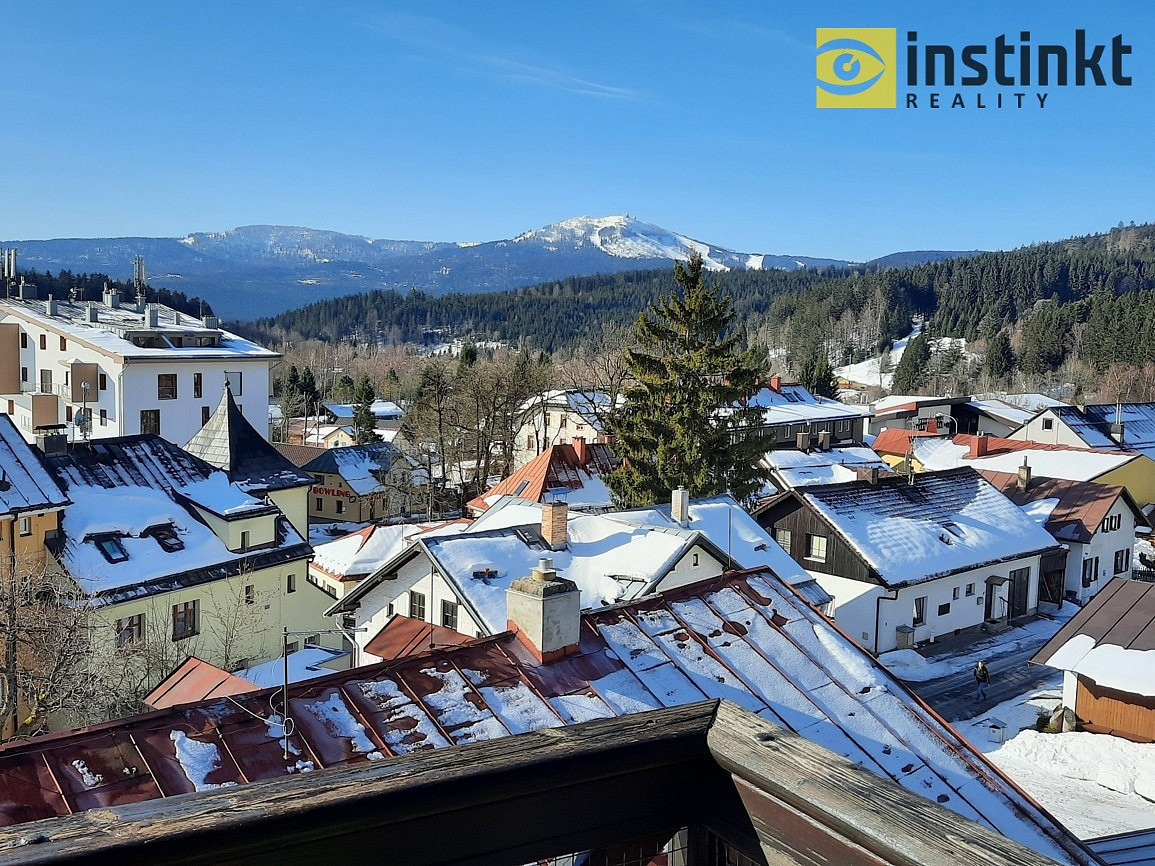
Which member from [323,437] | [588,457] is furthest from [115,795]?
[323,437]

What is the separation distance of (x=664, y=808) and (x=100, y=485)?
25.7m

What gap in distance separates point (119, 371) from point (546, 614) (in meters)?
41.8

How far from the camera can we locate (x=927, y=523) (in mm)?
29891

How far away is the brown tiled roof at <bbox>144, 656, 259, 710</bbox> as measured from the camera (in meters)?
15.9

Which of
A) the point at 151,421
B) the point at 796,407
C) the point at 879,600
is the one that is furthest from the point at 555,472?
the point at 796,407

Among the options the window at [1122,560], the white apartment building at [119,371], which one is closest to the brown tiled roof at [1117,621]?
the window at [1122,560]

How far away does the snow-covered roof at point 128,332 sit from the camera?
46.8m

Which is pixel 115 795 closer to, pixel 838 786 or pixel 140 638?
pixel 838 786

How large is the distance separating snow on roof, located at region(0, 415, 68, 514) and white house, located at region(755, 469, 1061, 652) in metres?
19.6

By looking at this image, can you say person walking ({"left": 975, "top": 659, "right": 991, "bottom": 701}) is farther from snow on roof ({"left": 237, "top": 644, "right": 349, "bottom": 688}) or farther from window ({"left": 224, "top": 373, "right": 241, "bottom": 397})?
window ({"left": 224, "top": 373, "right": 241, "bottom": 397})

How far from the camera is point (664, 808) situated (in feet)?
6.57

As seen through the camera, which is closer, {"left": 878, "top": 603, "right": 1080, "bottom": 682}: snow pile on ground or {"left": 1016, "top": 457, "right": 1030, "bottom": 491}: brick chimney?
{"left": 878, "top": 603, "right": 1080, "bottom": 682}: snow pile on ground

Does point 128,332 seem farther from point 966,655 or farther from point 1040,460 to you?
point 1040,460

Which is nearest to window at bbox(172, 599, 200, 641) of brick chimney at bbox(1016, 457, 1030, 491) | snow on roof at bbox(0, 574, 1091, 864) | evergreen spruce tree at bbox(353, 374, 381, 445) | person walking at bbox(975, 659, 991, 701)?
snow on roof at bbox(0, 574, 1091, 864)
